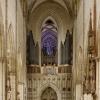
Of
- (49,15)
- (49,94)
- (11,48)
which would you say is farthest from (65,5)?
(11,48)

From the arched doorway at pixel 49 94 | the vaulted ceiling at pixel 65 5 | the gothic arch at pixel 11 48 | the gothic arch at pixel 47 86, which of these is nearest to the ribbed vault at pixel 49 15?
the vaulted ceiling at pixel 65 5

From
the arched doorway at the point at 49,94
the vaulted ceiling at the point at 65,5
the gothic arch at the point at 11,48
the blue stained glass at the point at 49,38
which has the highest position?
the vaulted ceiling at the point at 65,5

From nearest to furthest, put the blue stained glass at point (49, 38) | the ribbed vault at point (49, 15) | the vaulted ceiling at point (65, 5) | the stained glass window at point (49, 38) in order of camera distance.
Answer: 1. the vaulted ceiling at point (65, 5)
2. the ribbed vault at point (49, 15)
3. the stained glass window at point (49, 38)
4. the blue stained glass at point (49, 38)

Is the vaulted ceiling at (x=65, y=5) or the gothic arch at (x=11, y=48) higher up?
the vaulted ceiling at (x=65, y=5)

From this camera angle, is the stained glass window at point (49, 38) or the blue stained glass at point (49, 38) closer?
the stained glass window at point (49, 38)

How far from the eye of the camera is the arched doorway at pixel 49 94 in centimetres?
3684

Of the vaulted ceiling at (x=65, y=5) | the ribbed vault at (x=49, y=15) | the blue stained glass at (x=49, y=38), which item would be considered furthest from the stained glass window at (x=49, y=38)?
the vaulted ceiling at (x=65, y=5)

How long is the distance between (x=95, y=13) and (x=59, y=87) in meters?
19.3

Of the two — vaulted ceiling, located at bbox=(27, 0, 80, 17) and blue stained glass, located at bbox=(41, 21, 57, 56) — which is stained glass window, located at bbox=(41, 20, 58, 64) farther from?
vaulted ceiling, located at bbox=(27, 0, 80, 17)

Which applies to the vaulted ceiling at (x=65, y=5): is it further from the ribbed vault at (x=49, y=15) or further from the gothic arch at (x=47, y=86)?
the gothic arch at (x=47, y=86)

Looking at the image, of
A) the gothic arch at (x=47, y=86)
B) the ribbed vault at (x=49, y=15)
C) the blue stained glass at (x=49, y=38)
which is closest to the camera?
the gothic arch at (x=47, y=86)

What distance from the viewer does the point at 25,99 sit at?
33188mm

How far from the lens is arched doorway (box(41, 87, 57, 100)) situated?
36841 mm

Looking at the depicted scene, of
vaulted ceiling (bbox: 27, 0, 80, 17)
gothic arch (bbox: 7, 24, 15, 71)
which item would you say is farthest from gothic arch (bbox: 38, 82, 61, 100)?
gothic arch (bbox: 7, 24, 15, 71)
